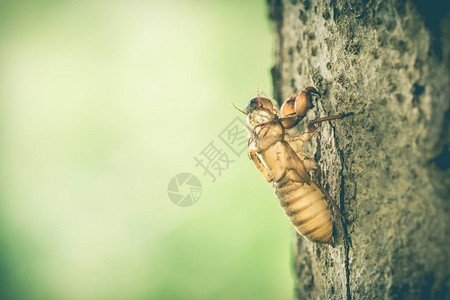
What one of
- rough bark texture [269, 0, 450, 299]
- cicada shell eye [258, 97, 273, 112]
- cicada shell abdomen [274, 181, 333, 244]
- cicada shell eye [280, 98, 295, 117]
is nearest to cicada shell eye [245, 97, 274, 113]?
cicada shell eye [258, 97, 273, 112]

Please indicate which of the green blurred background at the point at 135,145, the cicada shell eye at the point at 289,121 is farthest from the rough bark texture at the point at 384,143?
the green blurred background at the point at 135,145

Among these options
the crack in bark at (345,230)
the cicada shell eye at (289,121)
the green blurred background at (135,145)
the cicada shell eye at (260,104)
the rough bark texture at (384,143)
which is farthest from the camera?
the green blurred background at (135,145)

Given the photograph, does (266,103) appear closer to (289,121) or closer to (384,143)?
(289,121)

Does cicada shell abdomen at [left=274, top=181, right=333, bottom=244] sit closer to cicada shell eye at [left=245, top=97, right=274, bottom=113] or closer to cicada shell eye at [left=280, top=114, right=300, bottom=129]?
cicada shell eye at [left=280, top=114, right=300, bottom=129]

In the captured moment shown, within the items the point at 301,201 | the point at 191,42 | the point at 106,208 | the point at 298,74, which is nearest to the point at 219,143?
the point at 191,42

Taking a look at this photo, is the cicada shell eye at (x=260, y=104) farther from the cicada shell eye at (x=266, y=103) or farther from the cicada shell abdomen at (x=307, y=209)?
the cicada shell abdomen at (x=307, y=209)

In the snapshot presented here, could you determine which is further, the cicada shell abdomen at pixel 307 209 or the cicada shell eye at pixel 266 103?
the cicada shell eye at pixel 266 103

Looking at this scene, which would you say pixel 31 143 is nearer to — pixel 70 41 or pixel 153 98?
pixel 70 41
